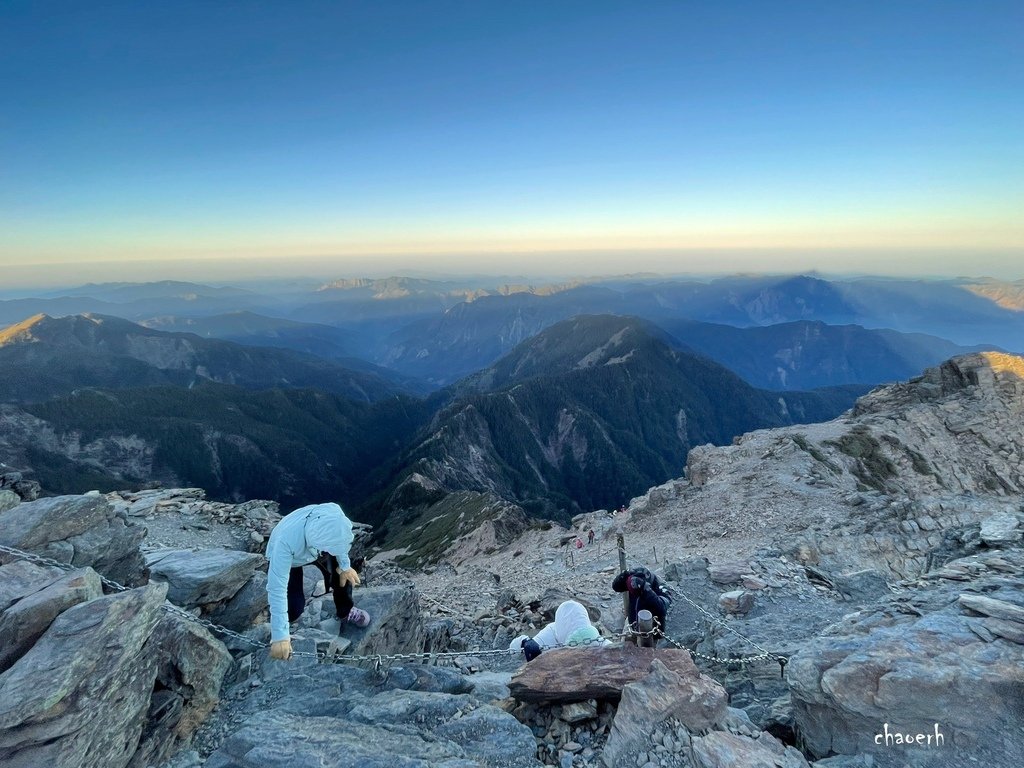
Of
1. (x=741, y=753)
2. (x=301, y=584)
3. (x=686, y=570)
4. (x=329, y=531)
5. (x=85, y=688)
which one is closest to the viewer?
(x=85, y=688)

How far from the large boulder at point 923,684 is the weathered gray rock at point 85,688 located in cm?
1064

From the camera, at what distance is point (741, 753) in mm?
7148

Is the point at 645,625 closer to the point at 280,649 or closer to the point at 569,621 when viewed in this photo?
the point at 569,621

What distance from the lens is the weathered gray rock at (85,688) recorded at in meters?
6.48

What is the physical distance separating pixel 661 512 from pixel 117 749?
32768 millimetres

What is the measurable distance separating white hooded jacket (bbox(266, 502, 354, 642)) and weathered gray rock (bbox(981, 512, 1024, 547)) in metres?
18.7

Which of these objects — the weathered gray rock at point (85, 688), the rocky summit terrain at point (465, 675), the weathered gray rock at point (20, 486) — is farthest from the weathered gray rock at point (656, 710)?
the weathered gray rock at point (20, 486)

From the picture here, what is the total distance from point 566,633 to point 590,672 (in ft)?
9.62

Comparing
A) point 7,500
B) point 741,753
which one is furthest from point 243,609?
point 741,753

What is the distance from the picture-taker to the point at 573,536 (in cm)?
3919

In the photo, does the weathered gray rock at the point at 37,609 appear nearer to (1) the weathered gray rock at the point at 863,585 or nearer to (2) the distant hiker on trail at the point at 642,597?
(2) the distant hiker on trail at the point at 642,597

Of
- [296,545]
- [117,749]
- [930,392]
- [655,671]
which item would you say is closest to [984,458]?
[930,392]

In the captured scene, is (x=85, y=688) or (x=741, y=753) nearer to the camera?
(x=85, y=688)

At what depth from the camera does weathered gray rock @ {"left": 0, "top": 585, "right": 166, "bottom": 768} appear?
21.3 ft
